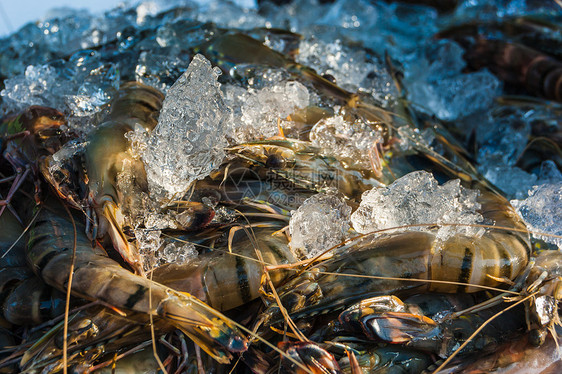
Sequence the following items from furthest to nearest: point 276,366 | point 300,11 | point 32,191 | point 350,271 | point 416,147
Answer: point 300,11
point 416,147
point 32,191
point 350,271
point 276,366

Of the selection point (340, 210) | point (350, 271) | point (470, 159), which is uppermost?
point (340, 210)

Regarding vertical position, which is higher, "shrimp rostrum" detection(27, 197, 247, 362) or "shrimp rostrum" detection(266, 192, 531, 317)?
"shrimp rostrum" detection(27, 197, 247, 362)

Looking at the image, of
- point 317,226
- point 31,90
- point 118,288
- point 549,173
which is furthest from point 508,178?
point 31,90

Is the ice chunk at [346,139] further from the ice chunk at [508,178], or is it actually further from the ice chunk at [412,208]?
the ice chunk at [508,178]

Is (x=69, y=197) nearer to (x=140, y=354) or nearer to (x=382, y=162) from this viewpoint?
(x=140, y=354)

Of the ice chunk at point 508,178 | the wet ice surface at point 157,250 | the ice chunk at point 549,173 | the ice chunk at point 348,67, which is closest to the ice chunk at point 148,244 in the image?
the wet ice surface at point 157,250

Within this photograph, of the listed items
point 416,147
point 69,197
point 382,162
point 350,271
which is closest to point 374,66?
point 416,147

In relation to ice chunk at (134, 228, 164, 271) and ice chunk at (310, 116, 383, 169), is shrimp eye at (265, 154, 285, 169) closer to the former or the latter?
ice chunk at (310, 116, 383, 169)

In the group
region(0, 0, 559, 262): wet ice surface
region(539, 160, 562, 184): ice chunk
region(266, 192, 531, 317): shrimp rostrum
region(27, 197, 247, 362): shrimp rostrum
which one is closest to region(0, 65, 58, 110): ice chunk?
region(0, 0, 559, 262): wet ice surface

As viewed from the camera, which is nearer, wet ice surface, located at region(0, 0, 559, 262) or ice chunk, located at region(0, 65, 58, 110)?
wet ice surface, located at region(0, 0, 559, 262)
